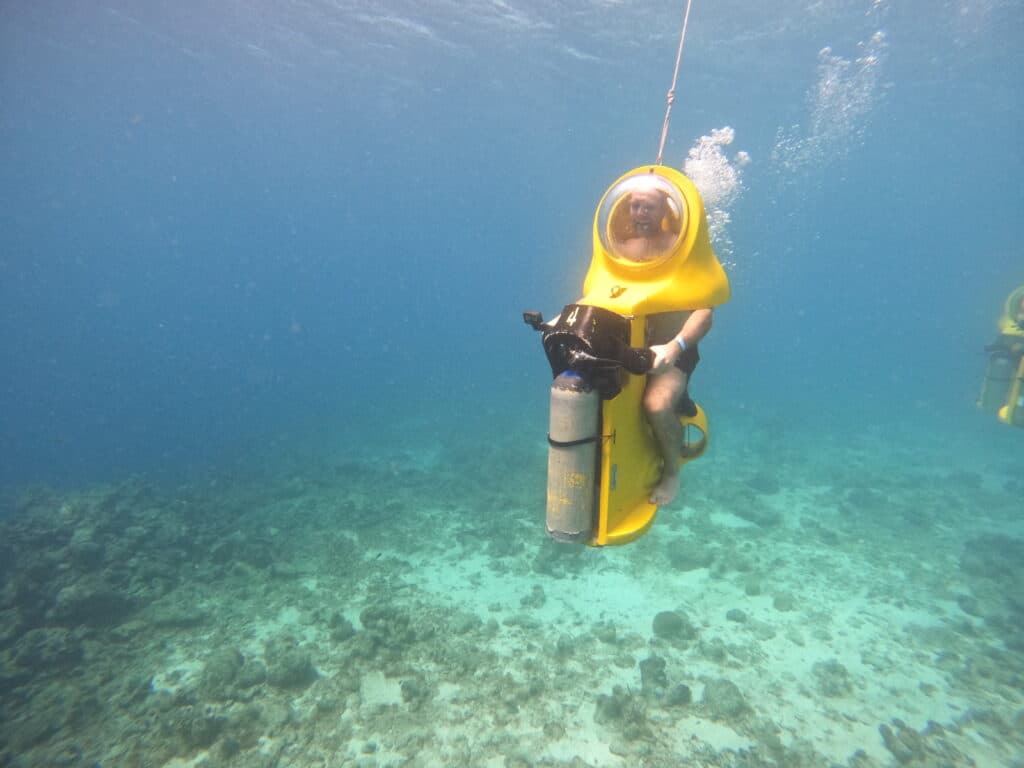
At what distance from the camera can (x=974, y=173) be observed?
40.7m

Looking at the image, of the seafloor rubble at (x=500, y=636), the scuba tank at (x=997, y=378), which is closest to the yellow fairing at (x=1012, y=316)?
the scuba tank at (x=997, y=378)

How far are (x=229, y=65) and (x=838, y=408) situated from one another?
37.8 meters

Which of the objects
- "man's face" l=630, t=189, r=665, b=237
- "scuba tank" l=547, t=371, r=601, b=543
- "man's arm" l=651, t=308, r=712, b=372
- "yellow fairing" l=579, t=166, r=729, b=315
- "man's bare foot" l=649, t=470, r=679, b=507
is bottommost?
"man's bare foot" l=649, t=470, r=679, b=507

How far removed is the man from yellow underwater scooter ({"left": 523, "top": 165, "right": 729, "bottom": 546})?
4 cm

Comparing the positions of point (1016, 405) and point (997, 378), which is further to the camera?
point (997, 378)

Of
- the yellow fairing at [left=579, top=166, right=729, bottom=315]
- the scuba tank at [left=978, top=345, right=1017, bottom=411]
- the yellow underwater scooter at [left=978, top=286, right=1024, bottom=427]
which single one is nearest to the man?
the yellow fairing at [left=579, top=166, right=729, bottom=315]

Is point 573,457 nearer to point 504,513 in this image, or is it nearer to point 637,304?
point 637,304

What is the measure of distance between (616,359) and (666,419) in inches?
32.0

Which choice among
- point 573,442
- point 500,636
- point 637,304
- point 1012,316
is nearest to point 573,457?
point 573,442

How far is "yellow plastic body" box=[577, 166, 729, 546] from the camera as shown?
3.08 meters

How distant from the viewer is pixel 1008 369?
8.56 m

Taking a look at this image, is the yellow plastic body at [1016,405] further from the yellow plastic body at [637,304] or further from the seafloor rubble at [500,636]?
the yellow plastic body at [637,304]

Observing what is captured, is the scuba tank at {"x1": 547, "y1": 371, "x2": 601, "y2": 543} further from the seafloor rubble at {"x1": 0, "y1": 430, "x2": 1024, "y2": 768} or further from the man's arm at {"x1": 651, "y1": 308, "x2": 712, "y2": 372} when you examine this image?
the seafloor rubble at {"x1": 0, "y1": 430, "x2": 1024, "y2": 768}

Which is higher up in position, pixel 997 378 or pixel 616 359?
pixel 616 359
